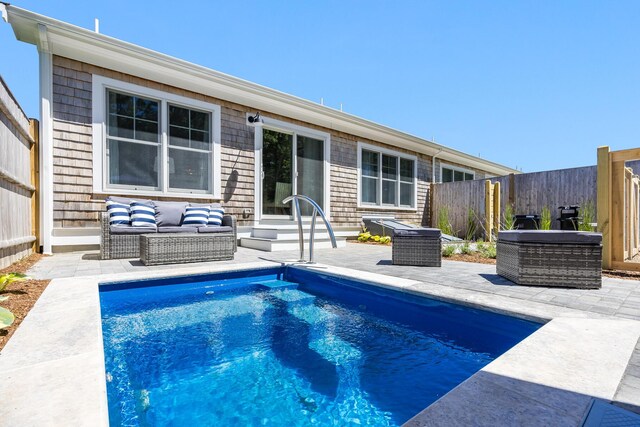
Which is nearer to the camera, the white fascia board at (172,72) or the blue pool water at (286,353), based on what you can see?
the blue pool water at (286,353)

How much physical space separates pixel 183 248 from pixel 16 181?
1967 millimetres

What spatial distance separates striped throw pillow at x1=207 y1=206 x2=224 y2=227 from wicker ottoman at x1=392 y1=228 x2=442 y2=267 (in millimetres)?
2842

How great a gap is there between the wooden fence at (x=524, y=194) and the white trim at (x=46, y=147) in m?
8.25

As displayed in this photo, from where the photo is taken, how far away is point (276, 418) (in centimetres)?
135

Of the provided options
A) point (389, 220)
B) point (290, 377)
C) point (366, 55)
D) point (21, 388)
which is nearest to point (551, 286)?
point (290, 377)

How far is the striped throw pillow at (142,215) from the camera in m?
4.51

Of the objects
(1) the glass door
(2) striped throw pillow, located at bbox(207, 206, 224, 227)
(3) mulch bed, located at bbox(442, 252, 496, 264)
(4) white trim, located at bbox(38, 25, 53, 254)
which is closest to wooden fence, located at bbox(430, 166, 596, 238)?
(3) mulch bed, located at bbox(442, 252, 496, 264)

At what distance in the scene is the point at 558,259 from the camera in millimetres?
2850

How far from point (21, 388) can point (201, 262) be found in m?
3.08

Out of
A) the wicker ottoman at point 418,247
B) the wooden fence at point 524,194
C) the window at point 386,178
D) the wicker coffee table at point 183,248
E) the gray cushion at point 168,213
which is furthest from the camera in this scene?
the window at point 386,178

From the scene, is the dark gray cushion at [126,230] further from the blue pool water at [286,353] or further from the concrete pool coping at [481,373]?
the concrete pool coping at [481,373]

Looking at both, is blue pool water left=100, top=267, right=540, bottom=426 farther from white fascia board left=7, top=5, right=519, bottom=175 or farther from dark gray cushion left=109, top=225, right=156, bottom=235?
white fascia board left=7, top=5, right=519, bottom=175

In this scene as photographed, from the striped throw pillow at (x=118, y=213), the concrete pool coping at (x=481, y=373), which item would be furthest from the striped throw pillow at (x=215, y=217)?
the concrete pool coping at (x=481, y=373)

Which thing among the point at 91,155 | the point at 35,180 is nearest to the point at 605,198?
the point at 91,155
